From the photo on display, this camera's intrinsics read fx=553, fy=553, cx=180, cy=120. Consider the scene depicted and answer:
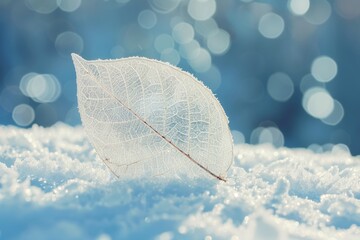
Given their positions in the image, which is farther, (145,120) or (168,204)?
(145,120)

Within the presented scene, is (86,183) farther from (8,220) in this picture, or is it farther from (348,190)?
(348,190)

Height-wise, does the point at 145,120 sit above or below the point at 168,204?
above

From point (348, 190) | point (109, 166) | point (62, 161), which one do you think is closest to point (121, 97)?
point (109, 166)

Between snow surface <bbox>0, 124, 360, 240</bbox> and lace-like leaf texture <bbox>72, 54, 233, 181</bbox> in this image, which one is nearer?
snow surface <bbox>0, 124, 360, 240</bbox>

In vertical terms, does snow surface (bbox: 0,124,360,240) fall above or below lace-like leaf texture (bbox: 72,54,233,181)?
below

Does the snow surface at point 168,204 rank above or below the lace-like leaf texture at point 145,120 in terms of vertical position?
below

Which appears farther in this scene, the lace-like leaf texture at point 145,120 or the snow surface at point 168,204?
the lace-like leaf texture at point 145,120
